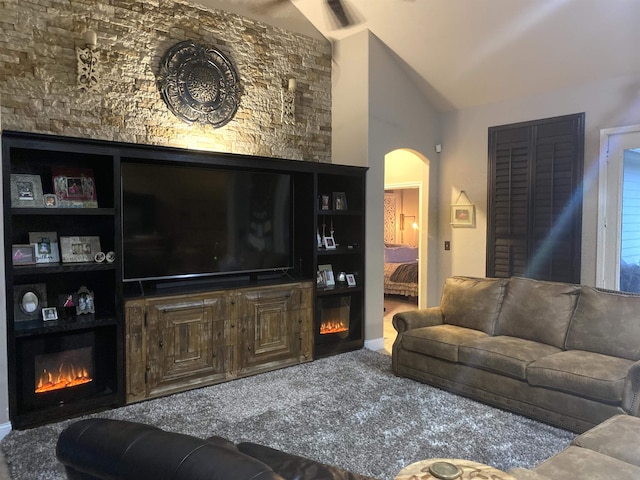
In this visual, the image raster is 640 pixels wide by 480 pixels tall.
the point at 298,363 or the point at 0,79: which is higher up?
the point at 0,79

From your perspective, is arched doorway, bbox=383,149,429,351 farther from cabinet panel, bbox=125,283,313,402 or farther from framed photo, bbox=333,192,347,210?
cabinet panel, bbox=125,283,313,402

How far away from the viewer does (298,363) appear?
179 inches

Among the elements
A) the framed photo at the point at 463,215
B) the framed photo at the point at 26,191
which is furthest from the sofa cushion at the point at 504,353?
the framed photo at the point at 26,191

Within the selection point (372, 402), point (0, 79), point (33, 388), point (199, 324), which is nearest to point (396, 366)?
point (372, 402)

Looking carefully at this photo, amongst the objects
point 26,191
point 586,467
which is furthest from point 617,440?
point 26,191

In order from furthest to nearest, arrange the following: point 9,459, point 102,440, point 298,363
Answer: point 298,363 < point 9,459 < point 102,440

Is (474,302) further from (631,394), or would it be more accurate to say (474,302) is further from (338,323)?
(338,323)

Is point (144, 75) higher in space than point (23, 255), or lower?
higher

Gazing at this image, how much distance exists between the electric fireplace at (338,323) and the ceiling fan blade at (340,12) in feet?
9.75

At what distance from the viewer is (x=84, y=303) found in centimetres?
352

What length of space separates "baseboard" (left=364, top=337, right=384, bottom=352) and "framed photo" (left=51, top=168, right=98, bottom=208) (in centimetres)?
309

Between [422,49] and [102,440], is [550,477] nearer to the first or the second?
[102,440]

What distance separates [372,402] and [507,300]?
4.78ft

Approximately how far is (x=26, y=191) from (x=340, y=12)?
349 cm
